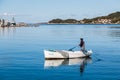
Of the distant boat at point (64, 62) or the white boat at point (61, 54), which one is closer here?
the distant boat at point (64, 62)

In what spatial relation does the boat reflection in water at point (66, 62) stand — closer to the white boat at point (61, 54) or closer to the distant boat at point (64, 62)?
the distant boat at point (64, 62)

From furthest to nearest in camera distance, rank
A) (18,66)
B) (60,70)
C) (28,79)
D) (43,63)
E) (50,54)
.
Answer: (50,54), (43,63), (18,66), (60,70), (28,79)

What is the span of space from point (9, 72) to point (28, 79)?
14.9 ft

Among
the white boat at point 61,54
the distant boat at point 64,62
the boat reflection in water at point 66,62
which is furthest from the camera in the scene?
the white boat at point 61,54

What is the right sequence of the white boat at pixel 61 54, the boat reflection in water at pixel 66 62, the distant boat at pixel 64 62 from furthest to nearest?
the white boat at pixel 61 54 → the distant boat at pixel 64 62 → the boat reflection in water at pixel 66 62

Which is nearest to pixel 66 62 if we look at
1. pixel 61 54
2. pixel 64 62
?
pixel 64 62

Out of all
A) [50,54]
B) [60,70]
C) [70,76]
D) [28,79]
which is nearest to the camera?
[28,79]

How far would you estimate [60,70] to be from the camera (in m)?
35.5

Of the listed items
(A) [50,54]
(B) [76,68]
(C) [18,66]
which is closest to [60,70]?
(B) [76,68]

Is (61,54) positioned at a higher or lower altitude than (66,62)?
higher

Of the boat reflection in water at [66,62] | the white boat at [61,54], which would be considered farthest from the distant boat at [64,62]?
the white boat at [61,54]

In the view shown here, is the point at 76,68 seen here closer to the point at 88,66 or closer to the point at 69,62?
the point at 88,66

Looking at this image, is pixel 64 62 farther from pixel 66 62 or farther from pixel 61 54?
pixel 61 54

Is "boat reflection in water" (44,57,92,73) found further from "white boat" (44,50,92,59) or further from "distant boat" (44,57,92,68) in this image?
"white boat" (44,50,92,59)
